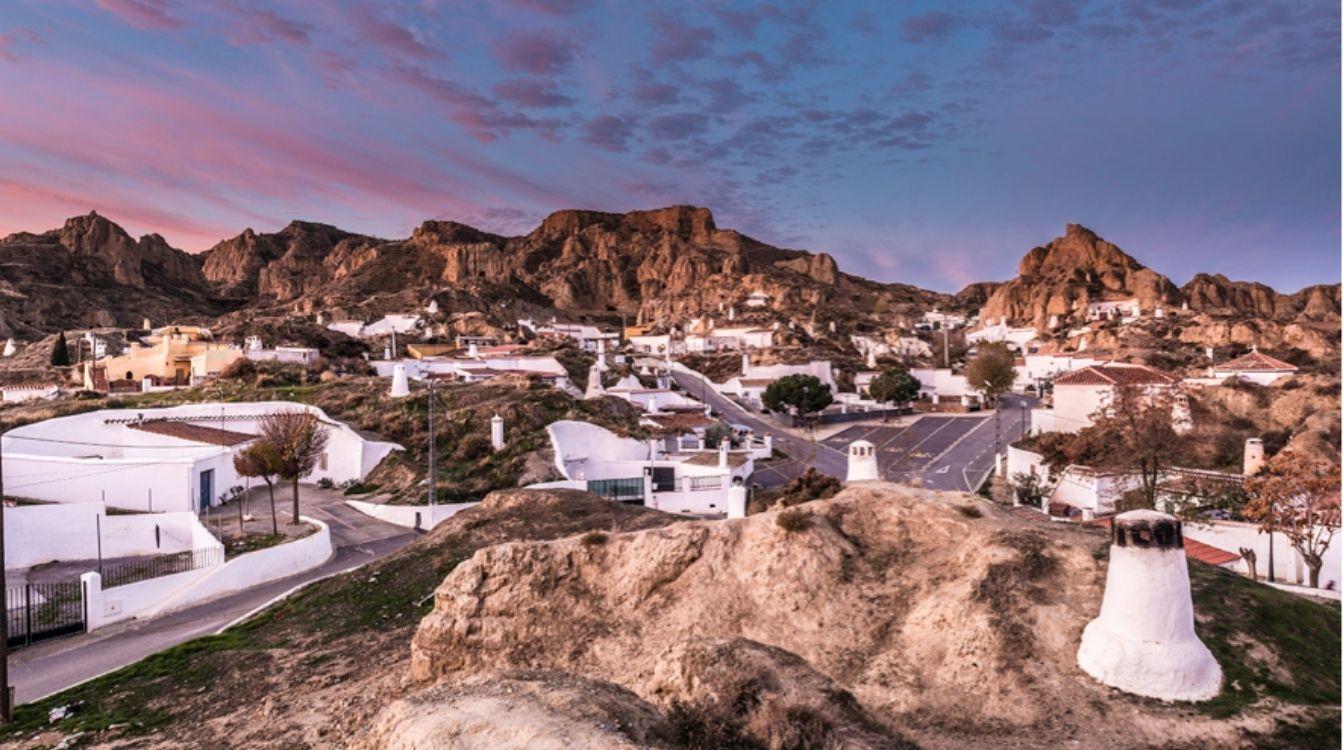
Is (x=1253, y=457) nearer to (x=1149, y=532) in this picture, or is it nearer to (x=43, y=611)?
(x=1149, y=532)

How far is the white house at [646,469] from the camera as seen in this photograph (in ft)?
104

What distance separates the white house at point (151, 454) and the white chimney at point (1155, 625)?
1157 inches

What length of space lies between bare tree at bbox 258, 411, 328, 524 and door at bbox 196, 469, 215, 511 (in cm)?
242

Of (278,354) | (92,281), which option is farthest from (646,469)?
(92,281)

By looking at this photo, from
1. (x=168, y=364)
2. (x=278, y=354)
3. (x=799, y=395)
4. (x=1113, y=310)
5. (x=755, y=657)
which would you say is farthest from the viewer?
(x=1113, y=310)

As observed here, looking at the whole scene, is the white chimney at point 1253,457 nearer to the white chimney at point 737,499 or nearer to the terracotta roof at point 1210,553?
the terracotta roof at point 1210,553

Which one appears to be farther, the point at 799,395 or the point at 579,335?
the point at 579,335

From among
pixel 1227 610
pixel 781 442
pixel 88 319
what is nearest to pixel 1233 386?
pixel 781 442

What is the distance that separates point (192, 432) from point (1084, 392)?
46.0m

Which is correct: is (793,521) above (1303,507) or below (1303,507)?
above

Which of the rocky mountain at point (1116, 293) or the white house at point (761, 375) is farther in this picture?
Result: the rocky mountain at point (1116, 293)

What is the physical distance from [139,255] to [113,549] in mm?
167659

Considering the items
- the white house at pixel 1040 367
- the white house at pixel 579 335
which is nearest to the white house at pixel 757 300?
the white house at pixel 579 335

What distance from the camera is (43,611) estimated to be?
58.3ft
